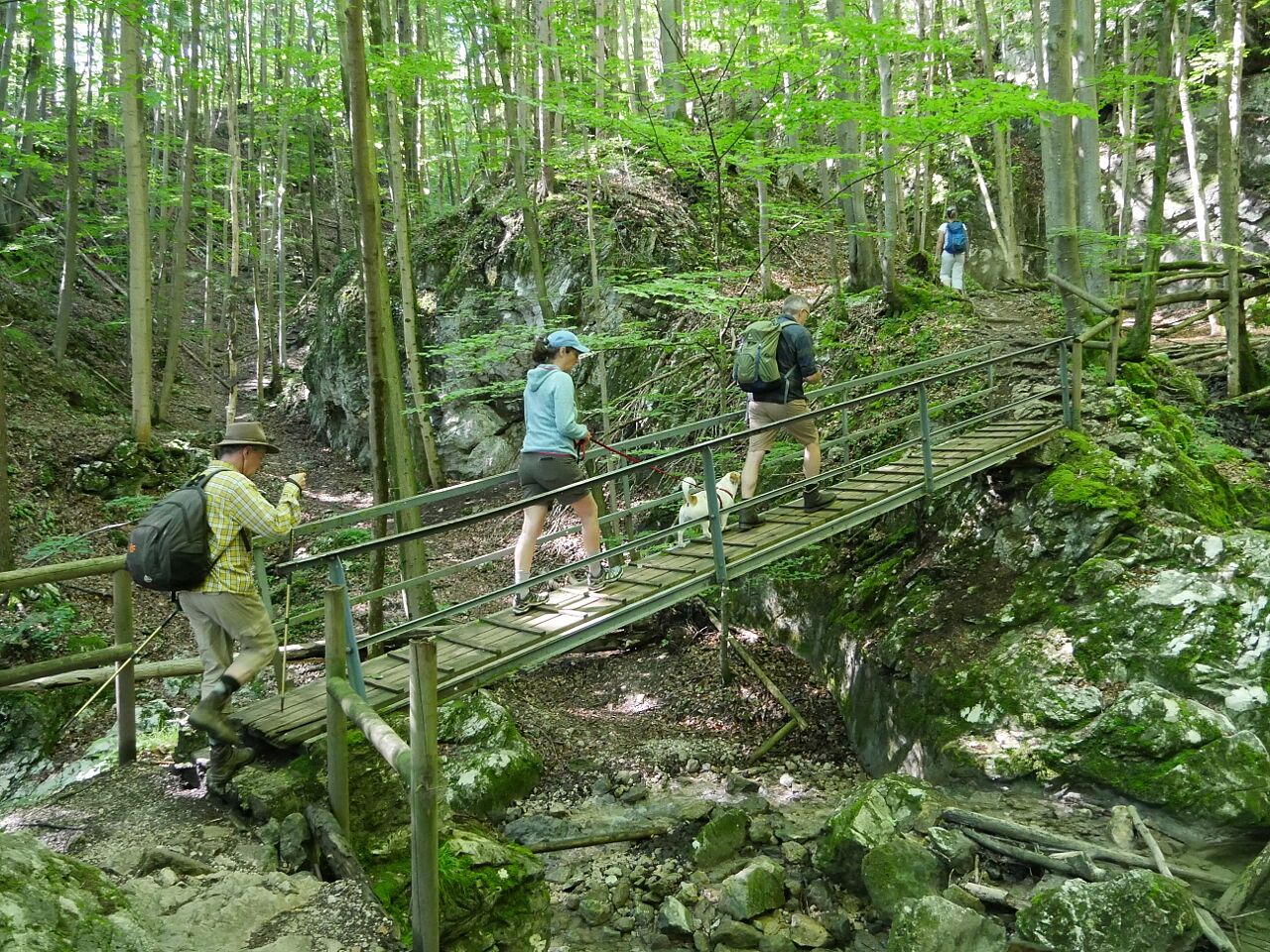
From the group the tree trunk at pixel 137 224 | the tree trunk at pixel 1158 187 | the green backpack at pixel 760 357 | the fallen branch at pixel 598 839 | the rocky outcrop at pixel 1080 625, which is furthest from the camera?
the tree trunk at pixel 137 224

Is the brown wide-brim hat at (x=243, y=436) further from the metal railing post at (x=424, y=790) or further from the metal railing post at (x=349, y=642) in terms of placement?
the metal railing post at (x=424, y=790)

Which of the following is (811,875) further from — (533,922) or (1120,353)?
(1120,353)

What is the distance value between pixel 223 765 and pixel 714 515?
3.20 meters

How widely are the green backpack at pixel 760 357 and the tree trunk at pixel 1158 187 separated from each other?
5.60m

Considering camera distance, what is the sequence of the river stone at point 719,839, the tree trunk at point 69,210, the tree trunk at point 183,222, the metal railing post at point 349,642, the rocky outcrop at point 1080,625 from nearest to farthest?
the metal railing post at point 349,642 → the rocky outcrop at point 1080,625 → the river stone at point 719,839 → the tree trunk at point 69,210 → the tree trunk at point 183,222

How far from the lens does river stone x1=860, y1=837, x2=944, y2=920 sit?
16.1 ft

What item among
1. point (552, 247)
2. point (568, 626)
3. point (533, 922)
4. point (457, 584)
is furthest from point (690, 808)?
point (552, 247)

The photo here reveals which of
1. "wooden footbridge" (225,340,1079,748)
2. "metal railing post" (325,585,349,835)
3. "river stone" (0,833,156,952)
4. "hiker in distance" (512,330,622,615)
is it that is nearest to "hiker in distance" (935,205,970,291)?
"wooden footbridge" (225,340,1079,748)

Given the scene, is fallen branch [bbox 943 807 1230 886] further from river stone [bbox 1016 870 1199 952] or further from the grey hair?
the grey hair

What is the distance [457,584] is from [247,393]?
43.6ft

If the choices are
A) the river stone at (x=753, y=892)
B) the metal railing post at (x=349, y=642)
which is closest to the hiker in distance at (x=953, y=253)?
the river stone at (x=753, y=892)

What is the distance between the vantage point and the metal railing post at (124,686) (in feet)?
15.1

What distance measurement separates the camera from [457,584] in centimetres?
1196

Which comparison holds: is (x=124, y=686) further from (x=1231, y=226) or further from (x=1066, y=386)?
(x=1231, y=226)
